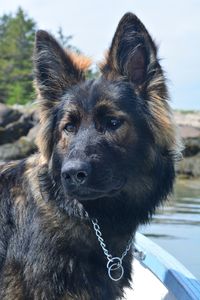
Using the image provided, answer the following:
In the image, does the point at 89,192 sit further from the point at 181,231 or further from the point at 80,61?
the point at 181,231

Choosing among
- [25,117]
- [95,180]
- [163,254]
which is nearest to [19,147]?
[25,117]

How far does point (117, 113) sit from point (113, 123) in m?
0.08

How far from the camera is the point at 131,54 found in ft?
15.7

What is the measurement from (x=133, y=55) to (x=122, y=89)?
29 cm

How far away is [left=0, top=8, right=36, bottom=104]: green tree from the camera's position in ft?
200

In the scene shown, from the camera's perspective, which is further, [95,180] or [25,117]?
[25,117]

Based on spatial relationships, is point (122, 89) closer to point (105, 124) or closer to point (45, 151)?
point (105, 124)

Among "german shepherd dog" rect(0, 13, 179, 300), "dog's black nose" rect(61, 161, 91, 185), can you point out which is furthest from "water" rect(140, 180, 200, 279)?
"dog's black nose" rect(61, 161, 91, 185)

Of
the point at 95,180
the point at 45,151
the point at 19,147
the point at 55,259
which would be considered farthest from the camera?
the point at 19,147

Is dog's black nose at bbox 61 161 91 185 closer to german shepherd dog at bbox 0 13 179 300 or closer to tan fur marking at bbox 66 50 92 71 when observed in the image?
german shepherd dog at bbox 0 13 179 300

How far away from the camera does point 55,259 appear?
14.8 feet

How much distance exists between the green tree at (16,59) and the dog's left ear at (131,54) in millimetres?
54162

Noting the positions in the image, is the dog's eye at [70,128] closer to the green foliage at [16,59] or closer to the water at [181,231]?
the water at [181,231]

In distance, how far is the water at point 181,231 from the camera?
8806 millimetres
